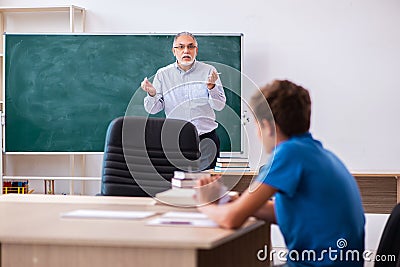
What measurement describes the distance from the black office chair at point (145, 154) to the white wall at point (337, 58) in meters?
2.38

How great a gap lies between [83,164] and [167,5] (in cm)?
151

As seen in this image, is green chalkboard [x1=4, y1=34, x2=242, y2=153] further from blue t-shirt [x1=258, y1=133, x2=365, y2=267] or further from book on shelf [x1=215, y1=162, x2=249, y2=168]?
blue t-shirt [x1=258, y1=133, x2=365, y2=267]

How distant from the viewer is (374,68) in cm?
581

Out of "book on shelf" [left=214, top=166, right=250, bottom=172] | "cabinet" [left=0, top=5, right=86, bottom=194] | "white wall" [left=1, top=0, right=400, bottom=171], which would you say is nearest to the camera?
"book on shelf" [left=214, top=166, right=250, bottom=172]

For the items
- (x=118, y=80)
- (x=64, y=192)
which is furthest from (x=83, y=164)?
(x=118, y=80)

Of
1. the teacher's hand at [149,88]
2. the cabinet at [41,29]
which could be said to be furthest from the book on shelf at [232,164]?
the cabinet at [41,29]

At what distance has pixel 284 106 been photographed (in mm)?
2254

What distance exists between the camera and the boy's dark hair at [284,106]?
226cm

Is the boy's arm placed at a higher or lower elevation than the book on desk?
higher

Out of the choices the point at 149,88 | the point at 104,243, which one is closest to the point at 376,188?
the point at 149,88

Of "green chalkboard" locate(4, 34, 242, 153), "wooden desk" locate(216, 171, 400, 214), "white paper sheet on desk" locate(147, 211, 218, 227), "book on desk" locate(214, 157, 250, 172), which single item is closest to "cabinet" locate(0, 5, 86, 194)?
"green chalkboard" locate(4, 34, 242, 153)

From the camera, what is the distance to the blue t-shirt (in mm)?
2160

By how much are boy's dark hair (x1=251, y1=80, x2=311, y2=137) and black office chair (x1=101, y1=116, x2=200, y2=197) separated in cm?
128

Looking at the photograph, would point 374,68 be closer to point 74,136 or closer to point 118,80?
point 118,80
